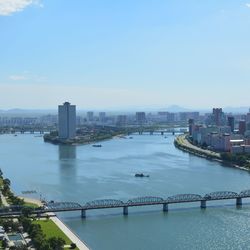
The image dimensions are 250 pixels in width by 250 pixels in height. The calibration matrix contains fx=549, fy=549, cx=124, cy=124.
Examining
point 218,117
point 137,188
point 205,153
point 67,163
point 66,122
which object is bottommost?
point 137,188

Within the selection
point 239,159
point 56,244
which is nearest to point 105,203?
point 56,244

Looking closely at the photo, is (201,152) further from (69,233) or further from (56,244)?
(56,244)

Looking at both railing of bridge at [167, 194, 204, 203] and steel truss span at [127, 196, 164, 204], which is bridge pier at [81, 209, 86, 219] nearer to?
steel truss span at [127, 196, 164, 204]

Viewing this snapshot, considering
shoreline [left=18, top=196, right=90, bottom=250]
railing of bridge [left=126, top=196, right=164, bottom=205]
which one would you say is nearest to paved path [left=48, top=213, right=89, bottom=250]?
shoreline [left=18, top=196, right=90, bottom=250]

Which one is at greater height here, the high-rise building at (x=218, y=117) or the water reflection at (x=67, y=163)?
the high-rise building at (x=218, y=117)

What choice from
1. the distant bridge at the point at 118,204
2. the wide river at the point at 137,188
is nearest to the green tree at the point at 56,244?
the wide river at the point at 137,188

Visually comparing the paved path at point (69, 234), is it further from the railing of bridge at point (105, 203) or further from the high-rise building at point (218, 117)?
the high-rise building at point (218, 117)
